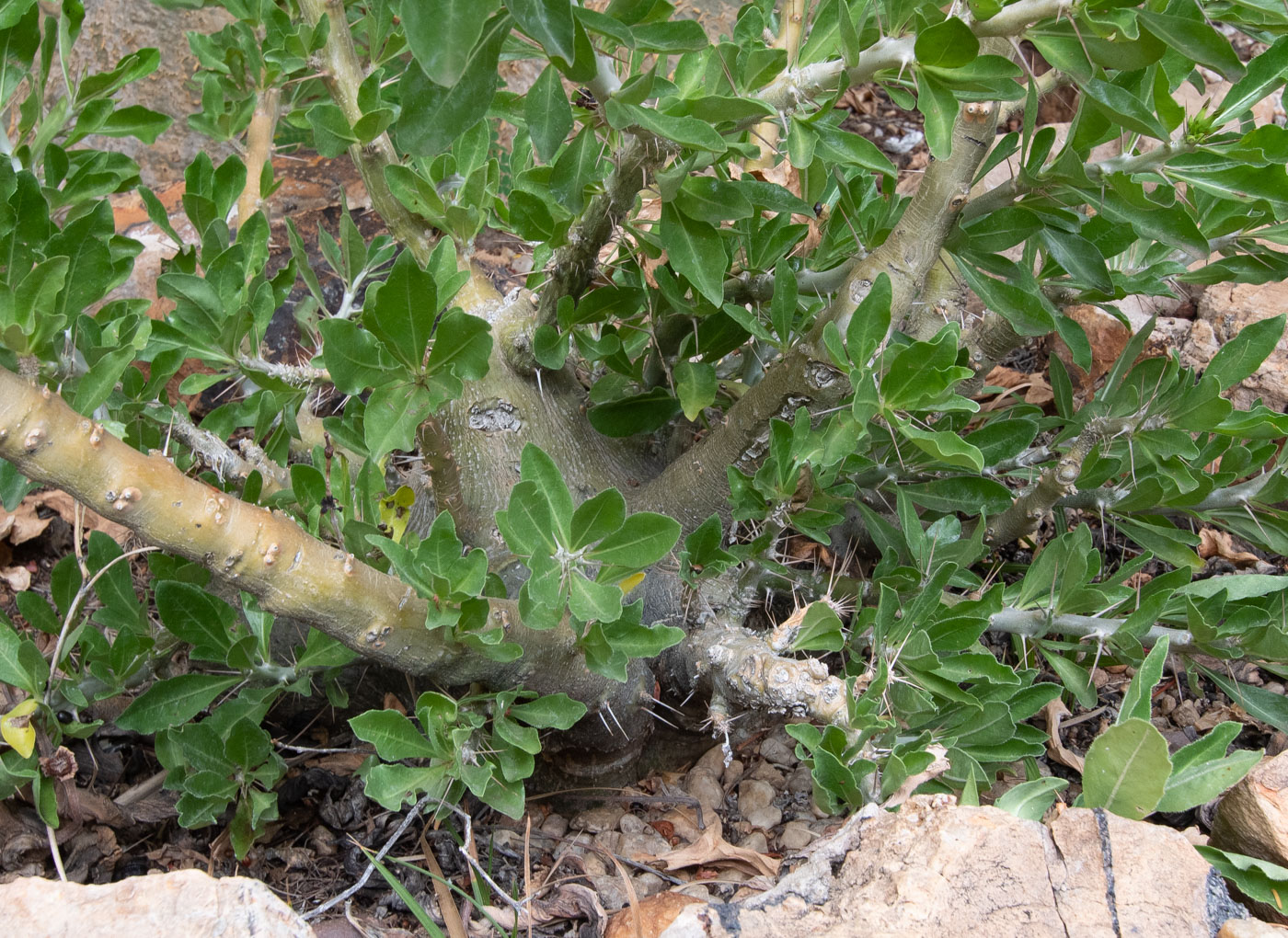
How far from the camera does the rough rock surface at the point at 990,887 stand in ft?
3.11

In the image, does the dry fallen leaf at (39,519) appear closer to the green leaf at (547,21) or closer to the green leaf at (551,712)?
the green leaf at (551,712)

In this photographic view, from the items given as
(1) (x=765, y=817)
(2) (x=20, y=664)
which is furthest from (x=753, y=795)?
(2) (x=20, y=664)

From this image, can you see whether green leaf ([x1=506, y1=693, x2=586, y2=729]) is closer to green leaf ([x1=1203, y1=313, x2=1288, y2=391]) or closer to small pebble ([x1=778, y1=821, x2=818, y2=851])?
small pebble ([x1=778, y1=821, x2=818, y2=851])

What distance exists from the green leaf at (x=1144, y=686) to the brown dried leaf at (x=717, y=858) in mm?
707

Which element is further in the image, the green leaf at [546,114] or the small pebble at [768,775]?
the small pebble at [768,775]

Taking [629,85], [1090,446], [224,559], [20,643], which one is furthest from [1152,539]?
[20,643]

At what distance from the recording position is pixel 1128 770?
1.07 metres

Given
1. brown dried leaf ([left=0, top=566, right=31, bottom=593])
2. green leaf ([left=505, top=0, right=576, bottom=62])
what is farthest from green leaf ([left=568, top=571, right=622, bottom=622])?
brown dried leaf ([left=0, top=566, right=31, bottom=593])

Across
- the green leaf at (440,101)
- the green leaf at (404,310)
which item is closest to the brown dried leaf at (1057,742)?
the green leaf at (404,310)

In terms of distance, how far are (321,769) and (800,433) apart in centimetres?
113

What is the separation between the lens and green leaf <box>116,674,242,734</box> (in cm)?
147

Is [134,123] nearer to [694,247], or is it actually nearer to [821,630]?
[694,247]

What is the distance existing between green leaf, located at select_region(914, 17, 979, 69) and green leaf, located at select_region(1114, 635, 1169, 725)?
728 mm

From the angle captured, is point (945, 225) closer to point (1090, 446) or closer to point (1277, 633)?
point (1090, 446)
